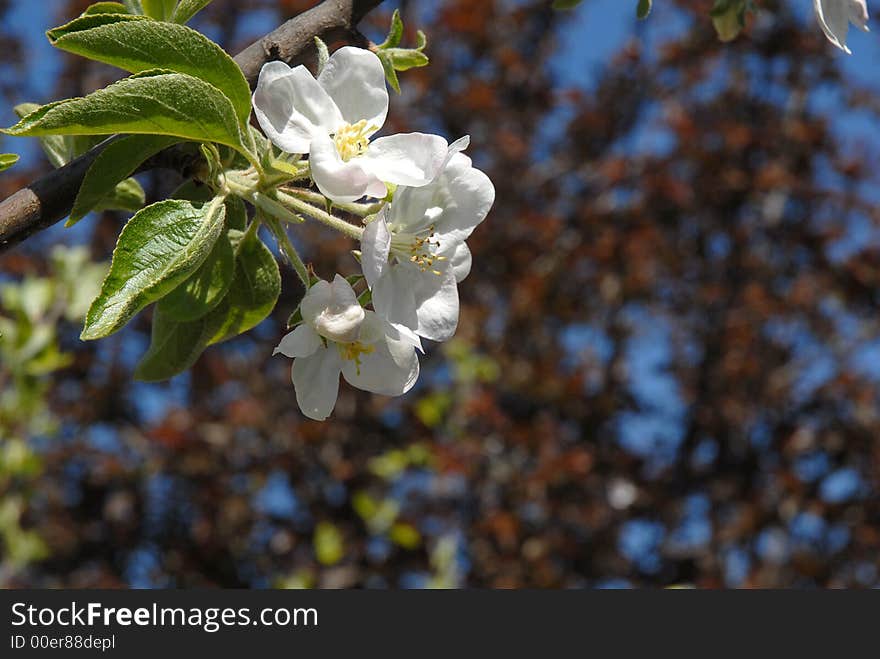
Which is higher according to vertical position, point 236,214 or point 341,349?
point 236,214

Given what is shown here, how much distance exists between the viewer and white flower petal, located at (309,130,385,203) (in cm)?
69

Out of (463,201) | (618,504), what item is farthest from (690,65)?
(463,201)

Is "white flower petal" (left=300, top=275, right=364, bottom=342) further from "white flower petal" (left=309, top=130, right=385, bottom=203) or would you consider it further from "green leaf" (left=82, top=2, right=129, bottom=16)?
"green leaf" (left=82, top=2, right=129, bottom=16)

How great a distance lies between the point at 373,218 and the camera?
2.43 ft

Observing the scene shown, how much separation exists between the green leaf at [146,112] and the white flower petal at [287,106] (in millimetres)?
40

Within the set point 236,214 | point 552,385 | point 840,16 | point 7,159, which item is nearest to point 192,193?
point 236,214

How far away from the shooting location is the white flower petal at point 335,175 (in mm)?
688

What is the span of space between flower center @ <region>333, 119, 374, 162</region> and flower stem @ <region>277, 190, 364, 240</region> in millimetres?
49

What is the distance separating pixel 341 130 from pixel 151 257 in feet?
0.68

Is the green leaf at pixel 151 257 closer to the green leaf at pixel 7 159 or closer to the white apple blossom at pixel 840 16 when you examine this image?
the green leaf at pixel 7 159

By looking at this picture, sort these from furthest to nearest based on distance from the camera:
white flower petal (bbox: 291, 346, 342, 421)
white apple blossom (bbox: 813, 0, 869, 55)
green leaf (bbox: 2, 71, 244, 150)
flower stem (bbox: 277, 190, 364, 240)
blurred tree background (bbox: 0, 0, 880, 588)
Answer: blurred tree background (bbox: 0, 0, 880, 588), white apple blossom (bbox: 813, 0, 869, 55), white flower petal (bbox: 291, 346, 342, 421), flower stem (bbox: 277, 190, 364, 240), green leaf (bbox: 2, 71, 244, 150)

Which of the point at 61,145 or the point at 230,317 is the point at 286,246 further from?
the point at 61,145

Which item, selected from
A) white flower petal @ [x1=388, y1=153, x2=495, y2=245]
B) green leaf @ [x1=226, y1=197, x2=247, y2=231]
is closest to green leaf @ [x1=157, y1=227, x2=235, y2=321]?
green leaf @ [x1=226, y1=197, x2=247, y2=231]

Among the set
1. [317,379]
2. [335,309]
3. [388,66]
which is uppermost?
[388,66]
